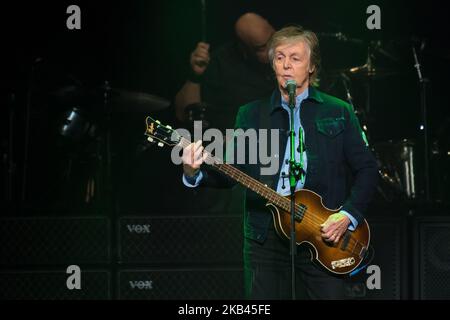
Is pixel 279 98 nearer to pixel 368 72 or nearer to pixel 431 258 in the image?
pixel 431 258

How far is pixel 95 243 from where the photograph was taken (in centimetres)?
520

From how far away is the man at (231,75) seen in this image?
6.55m

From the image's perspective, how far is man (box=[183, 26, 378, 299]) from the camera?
3.71 meters

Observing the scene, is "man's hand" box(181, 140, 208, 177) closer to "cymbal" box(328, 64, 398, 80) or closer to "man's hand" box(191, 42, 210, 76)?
"man's hand" box(191, 42, 210, 76)

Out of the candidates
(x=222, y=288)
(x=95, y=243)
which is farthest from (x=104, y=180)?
(x=222, y=288)

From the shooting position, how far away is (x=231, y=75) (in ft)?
22.6

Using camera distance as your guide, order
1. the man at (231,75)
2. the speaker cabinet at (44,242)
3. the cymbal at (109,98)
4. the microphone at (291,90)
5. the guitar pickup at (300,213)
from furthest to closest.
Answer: the man at (231,75) < the cymbal at (109,98) < the speaker cabinet at (44,242) < the guitar pickup at (300,213) < the microphone at (291,90)

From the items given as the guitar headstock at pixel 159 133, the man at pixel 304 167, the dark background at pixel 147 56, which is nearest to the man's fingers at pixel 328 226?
the man at pixel 304 167

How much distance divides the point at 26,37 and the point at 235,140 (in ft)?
13.8

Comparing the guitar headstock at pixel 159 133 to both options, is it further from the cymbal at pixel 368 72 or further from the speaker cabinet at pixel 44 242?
the cymbal at pixel 368 72

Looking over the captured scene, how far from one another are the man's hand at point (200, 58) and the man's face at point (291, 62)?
284 centimetres

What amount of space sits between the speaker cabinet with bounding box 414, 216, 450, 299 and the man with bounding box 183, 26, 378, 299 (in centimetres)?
136

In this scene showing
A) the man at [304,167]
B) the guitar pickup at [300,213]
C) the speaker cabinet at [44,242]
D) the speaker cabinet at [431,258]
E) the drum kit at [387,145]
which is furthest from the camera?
the drum kit at [387,145]

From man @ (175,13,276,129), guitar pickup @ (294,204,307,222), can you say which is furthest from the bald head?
guitar pickup @ (294,204,307,222)
